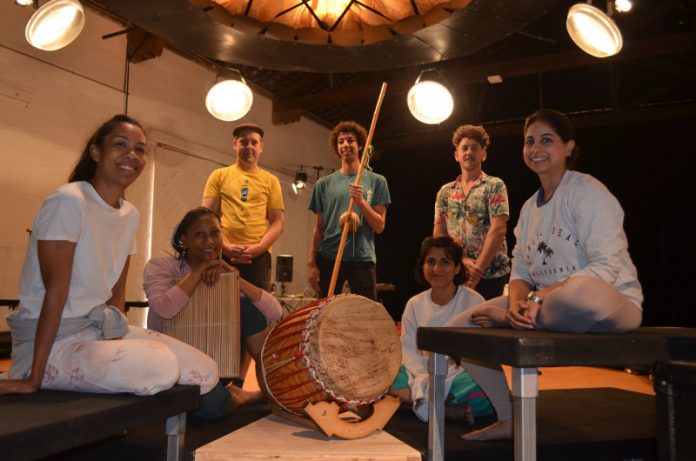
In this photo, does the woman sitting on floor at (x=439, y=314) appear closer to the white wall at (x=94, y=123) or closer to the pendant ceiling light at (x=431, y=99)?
the pendant ceiling light at (x=431, y=99)

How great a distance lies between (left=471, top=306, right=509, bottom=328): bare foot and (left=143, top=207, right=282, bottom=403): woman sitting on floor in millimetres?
928

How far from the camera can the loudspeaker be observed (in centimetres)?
877

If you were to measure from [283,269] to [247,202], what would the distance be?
539 centimetres

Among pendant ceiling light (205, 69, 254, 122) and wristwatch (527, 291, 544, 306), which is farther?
pendant ceiling light (205, 69, 254, 122)

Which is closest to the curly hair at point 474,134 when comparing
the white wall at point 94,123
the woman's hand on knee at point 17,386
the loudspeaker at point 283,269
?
the woman's hand on knee at point 17,386

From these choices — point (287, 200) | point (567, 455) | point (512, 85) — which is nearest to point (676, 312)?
point (512, 85)

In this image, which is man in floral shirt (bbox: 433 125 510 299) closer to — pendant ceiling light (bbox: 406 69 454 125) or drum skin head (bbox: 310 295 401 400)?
pendant ceiling light (bbox: 406 69 454 125)

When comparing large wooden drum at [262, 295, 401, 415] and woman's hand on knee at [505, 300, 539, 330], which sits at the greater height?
woman's hand on knee at [505, 300, 539, 330]

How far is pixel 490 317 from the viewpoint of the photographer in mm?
2166

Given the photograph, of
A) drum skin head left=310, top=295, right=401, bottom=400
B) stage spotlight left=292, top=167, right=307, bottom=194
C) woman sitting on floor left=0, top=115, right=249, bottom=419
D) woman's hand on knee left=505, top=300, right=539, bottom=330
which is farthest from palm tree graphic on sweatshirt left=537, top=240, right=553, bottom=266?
stage spotlight left=292, top=167, right=307, bottom=194

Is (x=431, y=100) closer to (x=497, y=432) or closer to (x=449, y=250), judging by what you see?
(x=449, y=250)

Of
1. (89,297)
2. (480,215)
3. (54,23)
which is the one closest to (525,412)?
(89,297)

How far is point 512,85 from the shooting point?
1004 cm

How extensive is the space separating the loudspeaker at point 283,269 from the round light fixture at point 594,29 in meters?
6.38
